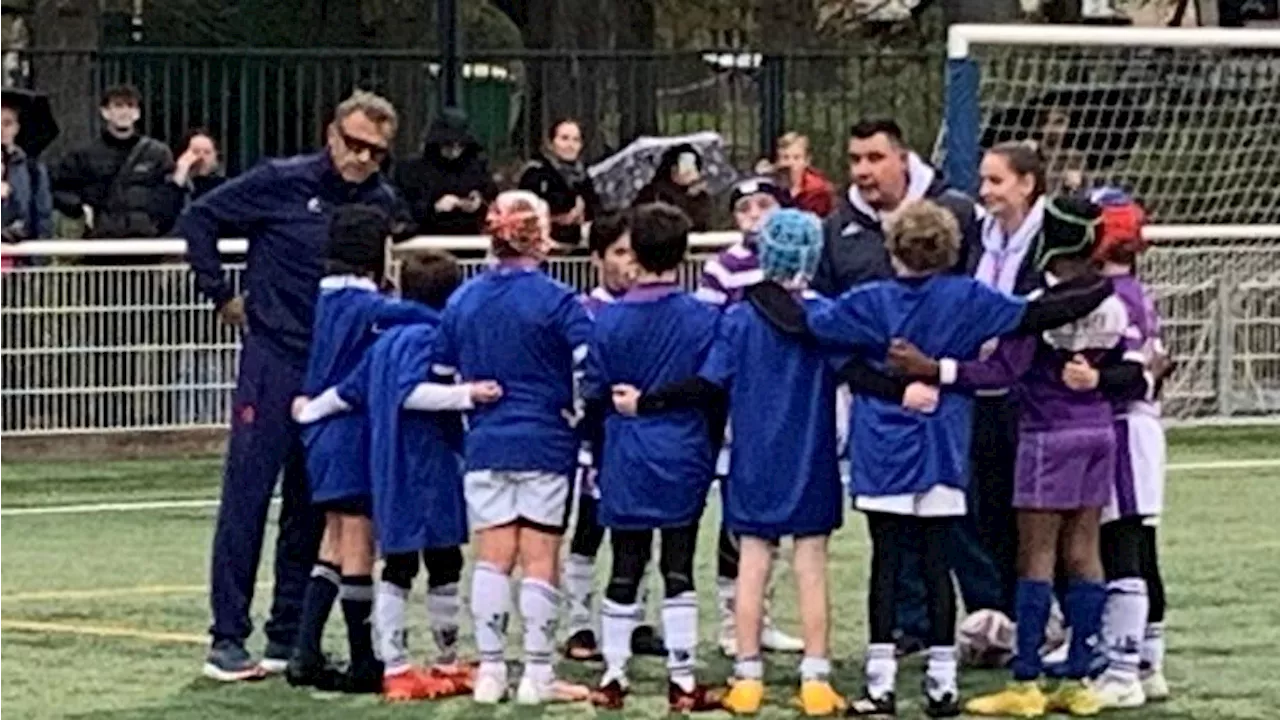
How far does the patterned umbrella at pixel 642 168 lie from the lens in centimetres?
2127

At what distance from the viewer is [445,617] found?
11680 millimetres

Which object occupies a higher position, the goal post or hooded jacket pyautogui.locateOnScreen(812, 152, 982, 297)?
the goal post

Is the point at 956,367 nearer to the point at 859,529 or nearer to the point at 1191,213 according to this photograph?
the point at 859,529

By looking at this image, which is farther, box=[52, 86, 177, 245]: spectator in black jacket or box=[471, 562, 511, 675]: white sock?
box=[52, 86, 177, 245]: spectator in black jacket

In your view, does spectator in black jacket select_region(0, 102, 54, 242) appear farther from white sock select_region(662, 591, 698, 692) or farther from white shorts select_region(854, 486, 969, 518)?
white shorts select_region(854, 486, 969, 518)

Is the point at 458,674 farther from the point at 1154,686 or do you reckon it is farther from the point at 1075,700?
the point at 1154,686

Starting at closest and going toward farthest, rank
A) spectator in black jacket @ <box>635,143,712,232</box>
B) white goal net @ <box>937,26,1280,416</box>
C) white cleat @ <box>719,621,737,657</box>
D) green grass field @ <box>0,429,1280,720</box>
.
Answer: green grass field @ <box>0,429,1280,720</box>, white cleat @ <box>719,621,737,657</box>, white goal net @ <box>937,26,1280,416</box>, spectator in black jacket @ <box>635,143,712,232</box>

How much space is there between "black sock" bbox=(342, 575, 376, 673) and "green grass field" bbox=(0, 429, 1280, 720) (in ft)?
0.85

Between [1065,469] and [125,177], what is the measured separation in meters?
10.8

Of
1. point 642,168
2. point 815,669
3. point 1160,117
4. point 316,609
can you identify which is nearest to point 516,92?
point 642,168

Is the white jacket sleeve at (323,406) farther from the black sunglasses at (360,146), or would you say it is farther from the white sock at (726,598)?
the white sock at (726,598)

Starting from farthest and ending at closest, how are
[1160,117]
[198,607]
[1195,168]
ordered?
[1195,168]
[1160,117]
[198,607]

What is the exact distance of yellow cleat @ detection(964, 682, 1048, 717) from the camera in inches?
438

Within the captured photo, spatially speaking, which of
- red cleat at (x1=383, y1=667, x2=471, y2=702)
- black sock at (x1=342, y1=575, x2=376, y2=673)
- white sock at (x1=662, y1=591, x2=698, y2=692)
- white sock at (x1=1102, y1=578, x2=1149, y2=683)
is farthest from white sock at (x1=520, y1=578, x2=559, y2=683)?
white sock at (x1=1102, y1=578, x2=1149, y2=683)
